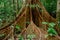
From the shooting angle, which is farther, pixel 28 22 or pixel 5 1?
pixel 5 1

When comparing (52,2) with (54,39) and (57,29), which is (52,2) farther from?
(54,39)

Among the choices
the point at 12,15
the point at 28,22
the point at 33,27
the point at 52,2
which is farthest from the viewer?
the point at 52,2

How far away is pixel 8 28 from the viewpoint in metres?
4.57

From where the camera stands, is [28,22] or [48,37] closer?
[48,37]

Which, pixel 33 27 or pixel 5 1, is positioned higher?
pixel 5 1

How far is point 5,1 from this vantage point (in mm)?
6023

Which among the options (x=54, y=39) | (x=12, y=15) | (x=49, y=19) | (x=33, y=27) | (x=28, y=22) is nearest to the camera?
(x=54, y=39)

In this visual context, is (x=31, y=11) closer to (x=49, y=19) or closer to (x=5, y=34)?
(x=49, y=19)

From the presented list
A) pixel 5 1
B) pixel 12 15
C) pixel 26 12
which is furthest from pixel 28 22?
pixel 5 1

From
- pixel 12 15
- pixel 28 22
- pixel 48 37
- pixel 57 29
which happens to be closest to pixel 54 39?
pixel 48 37

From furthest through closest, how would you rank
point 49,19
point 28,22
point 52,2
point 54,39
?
point 52,2, point 49,19, point 28,22, point 54,39

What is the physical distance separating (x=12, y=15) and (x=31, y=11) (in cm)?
Answer: 102

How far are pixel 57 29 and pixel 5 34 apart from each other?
1341 mm

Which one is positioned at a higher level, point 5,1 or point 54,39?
point 5,1
